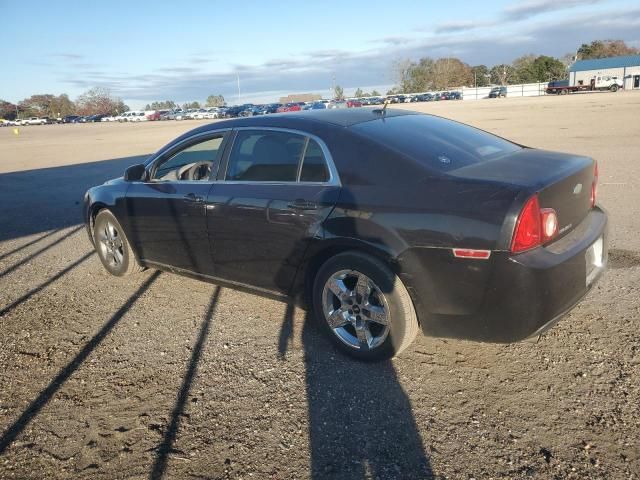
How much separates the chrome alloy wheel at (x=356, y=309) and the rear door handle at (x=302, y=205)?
1.59ft

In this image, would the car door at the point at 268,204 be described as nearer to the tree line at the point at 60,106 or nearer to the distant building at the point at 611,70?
the distant building at the point at 611,70

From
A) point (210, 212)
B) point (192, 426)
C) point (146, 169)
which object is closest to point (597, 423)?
point (192, 426)

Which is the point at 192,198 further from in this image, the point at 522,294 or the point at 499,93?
the point at 499,93

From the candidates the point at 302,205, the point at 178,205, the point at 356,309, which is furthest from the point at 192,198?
the point at 356,309

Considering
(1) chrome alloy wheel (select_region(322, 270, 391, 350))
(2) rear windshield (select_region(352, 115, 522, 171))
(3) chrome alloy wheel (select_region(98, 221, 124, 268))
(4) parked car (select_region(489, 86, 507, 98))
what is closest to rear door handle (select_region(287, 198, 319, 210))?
(1) chrome alloy wheel (select_region(322, 270, 391, 350))

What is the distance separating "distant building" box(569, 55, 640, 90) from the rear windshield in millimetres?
85934

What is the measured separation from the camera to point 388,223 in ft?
10.6

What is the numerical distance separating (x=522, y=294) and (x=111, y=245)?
170 inches

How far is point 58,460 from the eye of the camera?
9.27 feet

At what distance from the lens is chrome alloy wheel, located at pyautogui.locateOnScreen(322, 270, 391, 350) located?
344cm

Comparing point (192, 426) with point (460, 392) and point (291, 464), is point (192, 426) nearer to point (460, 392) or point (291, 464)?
point (291, 464)

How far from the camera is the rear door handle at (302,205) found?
142 inches

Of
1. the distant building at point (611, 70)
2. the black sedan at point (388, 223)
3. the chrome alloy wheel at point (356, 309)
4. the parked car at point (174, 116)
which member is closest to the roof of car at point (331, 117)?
the black sedan at point (388, 223)

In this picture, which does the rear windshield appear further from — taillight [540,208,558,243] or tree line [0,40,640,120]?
tree line [0,40,640,120]
